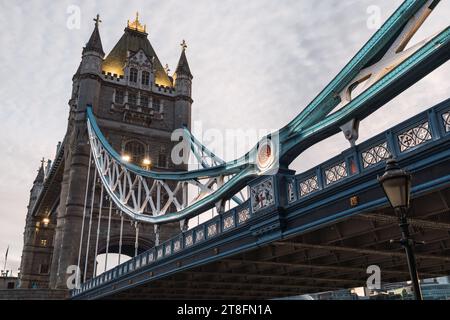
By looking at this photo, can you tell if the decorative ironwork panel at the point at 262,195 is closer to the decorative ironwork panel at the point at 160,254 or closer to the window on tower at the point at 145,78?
the decorative ironwork panel at the point at 160,254

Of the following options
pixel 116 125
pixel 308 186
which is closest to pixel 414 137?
pixel 308 186

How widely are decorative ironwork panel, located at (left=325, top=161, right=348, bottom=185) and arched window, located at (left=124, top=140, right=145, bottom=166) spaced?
1596 inches

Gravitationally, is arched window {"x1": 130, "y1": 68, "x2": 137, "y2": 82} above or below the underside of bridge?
above

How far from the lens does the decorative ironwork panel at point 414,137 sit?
873cm

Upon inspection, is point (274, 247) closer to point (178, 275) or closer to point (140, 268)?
point (178, 275)

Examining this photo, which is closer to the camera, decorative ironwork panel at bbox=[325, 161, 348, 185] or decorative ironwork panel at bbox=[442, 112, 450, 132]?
decorative ironwork panel at bbox=[442, 112, 450, 132]

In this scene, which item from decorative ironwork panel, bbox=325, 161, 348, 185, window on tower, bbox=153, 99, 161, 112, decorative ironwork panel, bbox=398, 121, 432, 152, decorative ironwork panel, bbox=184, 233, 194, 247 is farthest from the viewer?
window on tower, bbox=153, 99, 161, 112

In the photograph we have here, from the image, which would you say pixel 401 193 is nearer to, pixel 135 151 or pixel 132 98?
pixel 135 151

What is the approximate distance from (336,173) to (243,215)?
471 centimetres

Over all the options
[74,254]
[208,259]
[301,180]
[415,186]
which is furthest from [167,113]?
[415,186]

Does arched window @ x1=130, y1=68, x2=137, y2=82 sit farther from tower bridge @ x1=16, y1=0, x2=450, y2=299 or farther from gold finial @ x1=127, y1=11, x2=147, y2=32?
tower bridge @ x1=16, y1=0, x2=450, y2=299

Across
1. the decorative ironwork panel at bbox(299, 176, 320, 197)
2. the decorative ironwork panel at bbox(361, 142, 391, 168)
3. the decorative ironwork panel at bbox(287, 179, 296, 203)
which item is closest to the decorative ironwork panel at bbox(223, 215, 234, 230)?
A: the decorative ironwork panel at bbox(287, 179, 296, 203)

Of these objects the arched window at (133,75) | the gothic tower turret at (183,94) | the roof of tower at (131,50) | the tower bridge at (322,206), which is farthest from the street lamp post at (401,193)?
the roof of tower at (131,50)

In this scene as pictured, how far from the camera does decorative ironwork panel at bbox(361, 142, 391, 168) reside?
9641 mm
